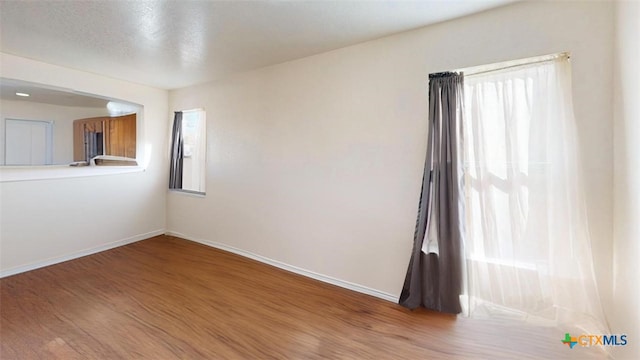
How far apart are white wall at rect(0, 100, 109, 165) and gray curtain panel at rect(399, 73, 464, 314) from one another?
438 cm

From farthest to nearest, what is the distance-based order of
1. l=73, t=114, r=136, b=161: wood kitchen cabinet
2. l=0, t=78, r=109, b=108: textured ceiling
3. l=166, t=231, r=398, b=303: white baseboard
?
l=73, t=114, r=136, b=161: wood kitchen cabinet
l=0, t=78, r=109, b=108: textured ceiling
l=166, t=231, r=398, b=303: white baseboard

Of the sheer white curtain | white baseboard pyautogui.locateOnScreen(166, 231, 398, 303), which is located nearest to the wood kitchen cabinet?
white baseboard pyautogui.locateOnScreen(166, 231, 398, 303)

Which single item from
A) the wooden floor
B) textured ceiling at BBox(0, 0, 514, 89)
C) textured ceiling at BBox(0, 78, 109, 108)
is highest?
textured ceiling at BBox(0, 0, 514, 89)

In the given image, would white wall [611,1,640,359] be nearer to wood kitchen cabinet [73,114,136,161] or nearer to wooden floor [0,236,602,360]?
wooden floor [0,236,602,360]

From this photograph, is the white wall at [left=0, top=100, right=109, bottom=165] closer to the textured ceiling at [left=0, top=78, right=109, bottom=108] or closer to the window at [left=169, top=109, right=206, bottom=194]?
the textured ceiling at [left=0, top=78, right=109, bottom=108]

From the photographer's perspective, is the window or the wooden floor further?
the window

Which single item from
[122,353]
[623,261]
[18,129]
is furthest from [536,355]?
[18,129]

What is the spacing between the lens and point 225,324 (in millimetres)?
2102

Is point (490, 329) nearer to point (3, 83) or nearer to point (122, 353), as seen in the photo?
point (122, 353)

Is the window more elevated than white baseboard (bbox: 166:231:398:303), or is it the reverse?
the window

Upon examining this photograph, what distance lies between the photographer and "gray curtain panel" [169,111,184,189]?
4305mm

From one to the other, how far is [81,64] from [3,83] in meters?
0.74

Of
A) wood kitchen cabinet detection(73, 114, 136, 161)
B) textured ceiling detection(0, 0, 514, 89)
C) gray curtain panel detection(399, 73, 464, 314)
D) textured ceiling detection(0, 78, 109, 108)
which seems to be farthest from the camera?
wood kitchen cabinet detection(73, 114, 136, 161)

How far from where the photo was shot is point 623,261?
161 centimetres
